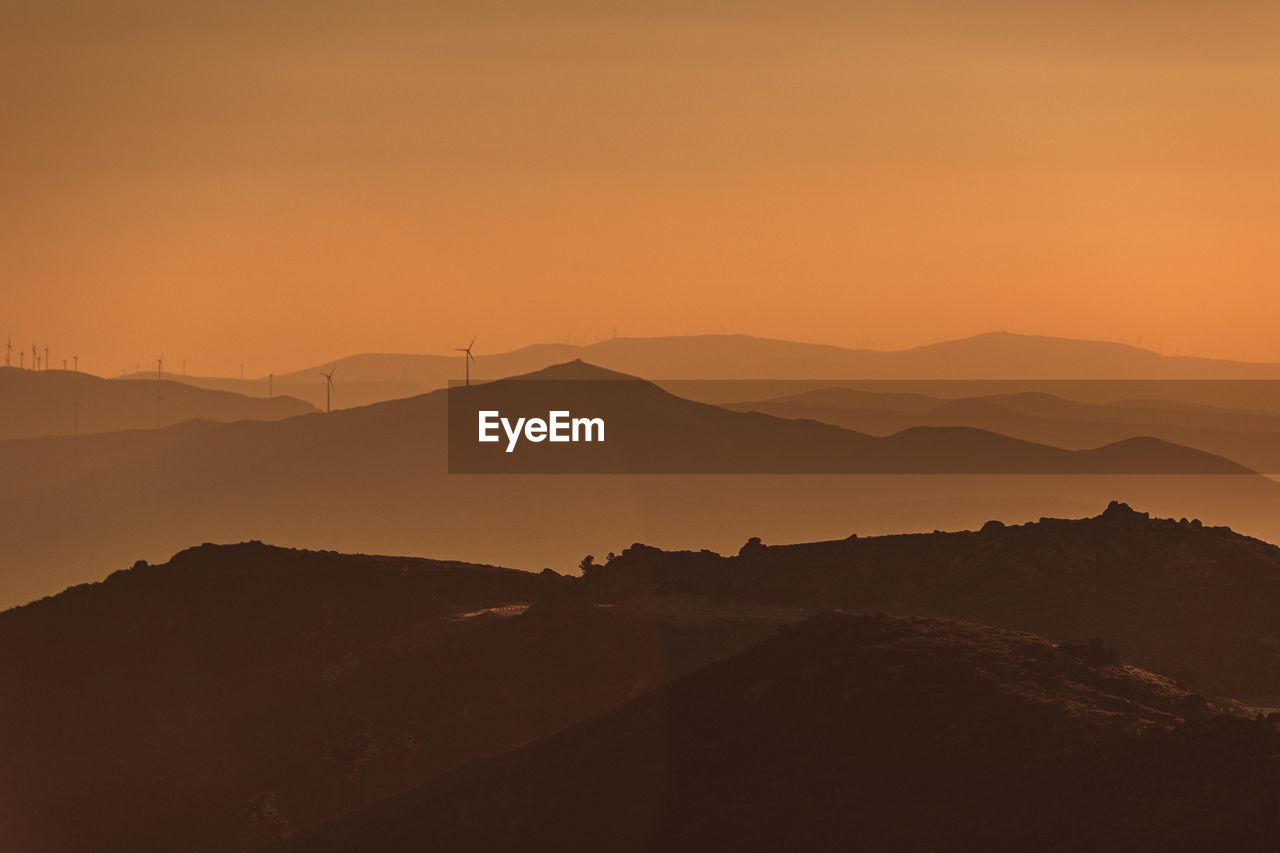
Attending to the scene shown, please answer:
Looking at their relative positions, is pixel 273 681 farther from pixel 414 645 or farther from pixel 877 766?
pixel 877 766

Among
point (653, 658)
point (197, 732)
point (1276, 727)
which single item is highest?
point (1276, 727)

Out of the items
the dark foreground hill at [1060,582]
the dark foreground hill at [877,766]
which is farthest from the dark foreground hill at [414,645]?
the dark foreground hill at [877,766]

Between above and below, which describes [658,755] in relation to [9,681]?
above

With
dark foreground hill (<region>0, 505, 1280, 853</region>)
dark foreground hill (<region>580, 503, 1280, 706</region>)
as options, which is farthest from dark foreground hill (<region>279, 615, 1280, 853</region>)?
dark foreground hill (<region>580, 503, 1280, 706</region>)

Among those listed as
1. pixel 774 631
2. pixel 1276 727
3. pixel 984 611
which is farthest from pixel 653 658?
pixel 1276 727

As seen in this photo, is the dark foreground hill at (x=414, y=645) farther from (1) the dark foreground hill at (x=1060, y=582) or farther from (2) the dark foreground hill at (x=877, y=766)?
(2) the dark foreground hill at (x=877, y=766)

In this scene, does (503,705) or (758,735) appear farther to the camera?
(503,705)

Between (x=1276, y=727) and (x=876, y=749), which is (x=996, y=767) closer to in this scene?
(x=876, y=749)
